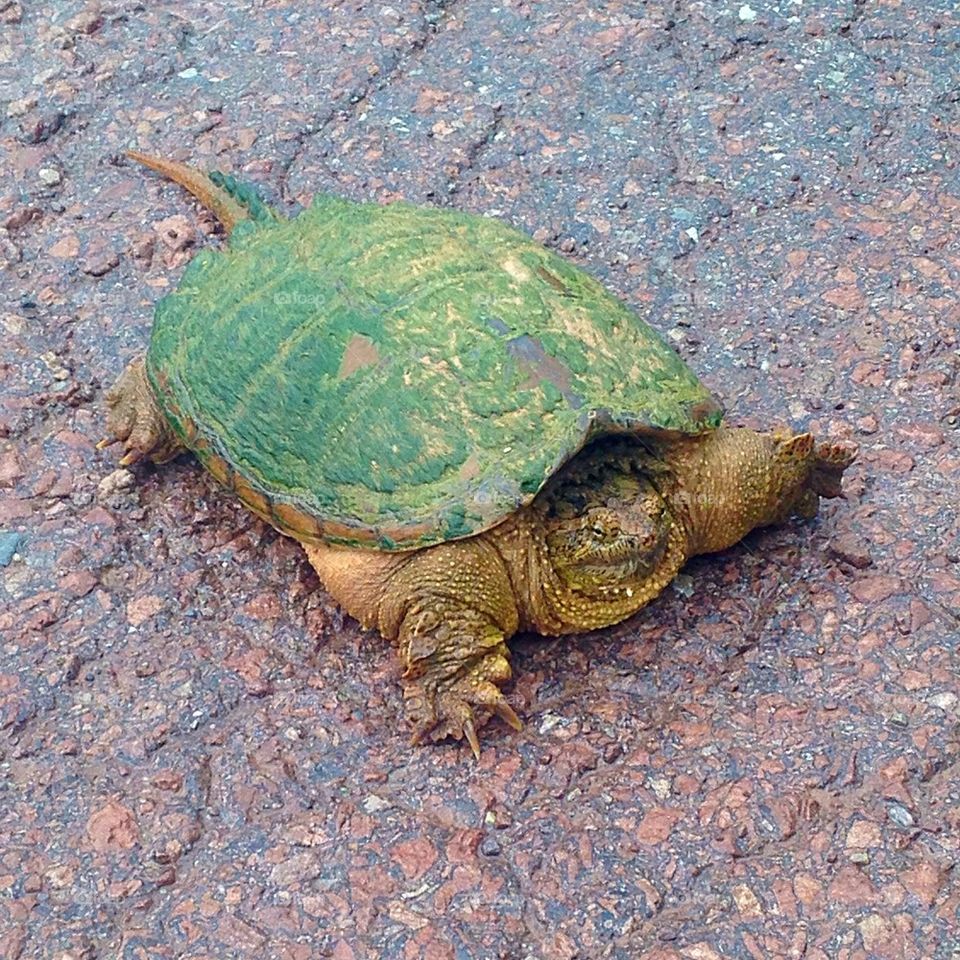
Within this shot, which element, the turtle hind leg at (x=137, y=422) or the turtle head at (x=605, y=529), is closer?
the turtle head at (x=605, y=529)

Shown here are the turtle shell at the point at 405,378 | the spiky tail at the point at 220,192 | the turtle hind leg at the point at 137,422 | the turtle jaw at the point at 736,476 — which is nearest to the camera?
the turtle shell at the point at 405,378

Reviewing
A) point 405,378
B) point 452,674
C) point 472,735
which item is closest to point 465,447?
point 405,378

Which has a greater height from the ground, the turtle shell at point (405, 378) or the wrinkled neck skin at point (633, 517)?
the turtle shell at point (405, 378)

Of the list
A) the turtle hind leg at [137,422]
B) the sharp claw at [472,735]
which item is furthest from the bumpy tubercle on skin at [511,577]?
the turtle hind leg at [137,422]

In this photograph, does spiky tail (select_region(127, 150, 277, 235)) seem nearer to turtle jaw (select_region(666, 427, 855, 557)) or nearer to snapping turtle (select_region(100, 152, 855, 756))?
snapping turtle (select_region(100, 152, 855, 756))

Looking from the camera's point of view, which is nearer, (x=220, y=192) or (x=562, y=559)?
(x=562, y=559)

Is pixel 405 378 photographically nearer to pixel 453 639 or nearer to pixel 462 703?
pixel 453 639

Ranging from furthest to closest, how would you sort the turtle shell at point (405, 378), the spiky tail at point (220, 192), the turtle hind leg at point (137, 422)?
the spiky tail at point (220, 192), the turtle hind leg at point (137, 422), the turtle shell at point (405, 378)

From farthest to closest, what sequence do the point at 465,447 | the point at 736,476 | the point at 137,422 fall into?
the point at 137,422
the point at 736,476
the point at 465,447

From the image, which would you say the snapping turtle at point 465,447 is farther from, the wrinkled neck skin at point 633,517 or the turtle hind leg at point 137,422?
the turtle hind leg at point 137,422
